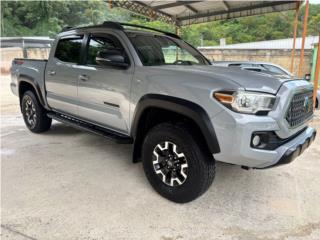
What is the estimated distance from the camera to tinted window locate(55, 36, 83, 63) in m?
4.44

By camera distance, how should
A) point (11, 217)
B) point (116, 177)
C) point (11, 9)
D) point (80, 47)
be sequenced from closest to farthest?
1. point (11, 217)
2. point (116, 177)
3. point (80, 47)
4. point (11, 9)

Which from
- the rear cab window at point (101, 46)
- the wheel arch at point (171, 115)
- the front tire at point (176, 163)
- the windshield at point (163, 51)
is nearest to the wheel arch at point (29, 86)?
the rear cab window at point (101, 46)

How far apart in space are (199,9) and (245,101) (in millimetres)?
10968

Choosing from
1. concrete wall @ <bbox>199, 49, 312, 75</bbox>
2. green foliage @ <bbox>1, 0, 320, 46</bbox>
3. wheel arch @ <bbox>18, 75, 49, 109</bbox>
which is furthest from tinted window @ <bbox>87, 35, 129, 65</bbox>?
green foliage @ <bbox>1, 0, 320, 46</bbox>

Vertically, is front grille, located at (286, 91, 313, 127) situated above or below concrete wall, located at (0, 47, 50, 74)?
below

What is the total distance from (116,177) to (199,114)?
1580mm

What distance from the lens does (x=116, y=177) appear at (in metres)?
3.75

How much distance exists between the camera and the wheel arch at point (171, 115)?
268 centimetres

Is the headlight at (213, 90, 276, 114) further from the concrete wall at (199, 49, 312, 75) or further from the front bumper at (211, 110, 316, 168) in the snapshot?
the concrete wall at (199, 49, 312, 75)

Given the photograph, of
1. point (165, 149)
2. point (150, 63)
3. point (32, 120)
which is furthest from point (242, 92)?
point (32, 120)

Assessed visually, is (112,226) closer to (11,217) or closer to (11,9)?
(11,217)

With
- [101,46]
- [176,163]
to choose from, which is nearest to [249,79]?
[176,163]

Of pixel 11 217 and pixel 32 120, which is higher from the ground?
pixel 32 120

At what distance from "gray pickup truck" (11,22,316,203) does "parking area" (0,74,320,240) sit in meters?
0.32
